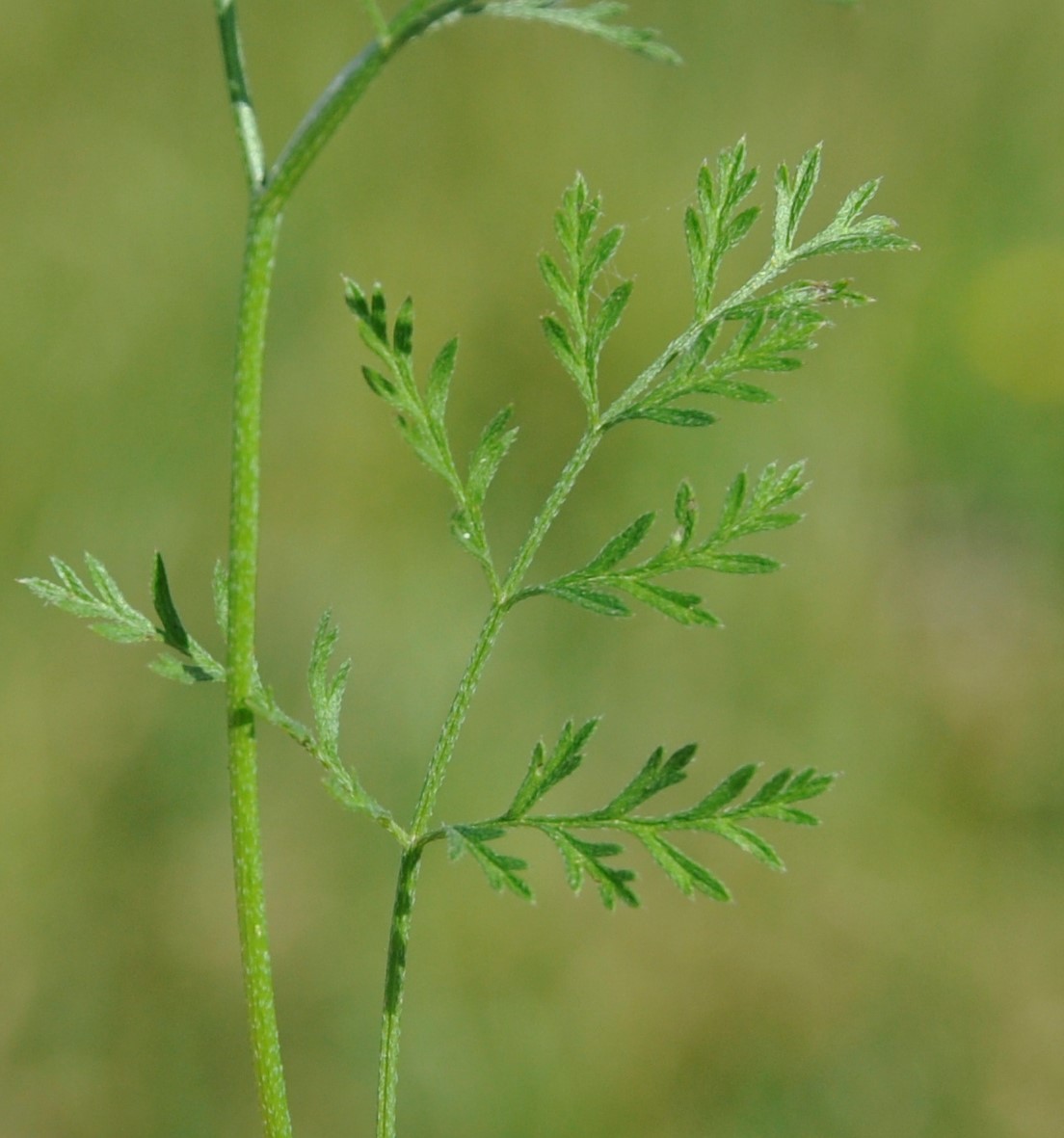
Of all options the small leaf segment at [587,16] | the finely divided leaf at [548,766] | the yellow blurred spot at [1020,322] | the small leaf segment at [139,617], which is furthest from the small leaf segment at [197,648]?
the yellow blurred spot at [1020,322]

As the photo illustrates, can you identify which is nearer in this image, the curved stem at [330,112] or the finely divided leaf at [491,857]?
the curved stem at [330,112]

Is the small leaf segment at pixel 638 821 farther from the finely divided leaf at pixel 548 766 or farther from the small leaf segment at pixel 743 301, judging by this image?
the small leaf segment at pixel 743 301

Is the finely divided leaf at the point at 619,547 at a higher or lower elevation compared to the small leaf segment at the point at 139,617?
higher

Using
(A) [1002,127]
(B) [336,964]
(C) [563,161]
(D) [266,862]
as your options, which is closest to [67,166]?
(C) [563,161]

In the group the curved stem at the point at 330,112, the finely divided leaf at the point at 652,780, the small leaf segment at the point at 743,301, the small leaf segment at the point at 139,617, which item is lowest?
the small leaf segment at the point at 139,617

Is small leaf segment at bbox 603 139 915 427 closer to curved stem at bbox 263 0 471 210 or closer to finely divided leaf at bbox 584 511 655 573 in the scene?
finely divided leaf at bbox 584 511 655 573

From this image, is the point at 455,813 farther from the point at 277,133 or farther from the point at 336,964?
the point at 277,133
